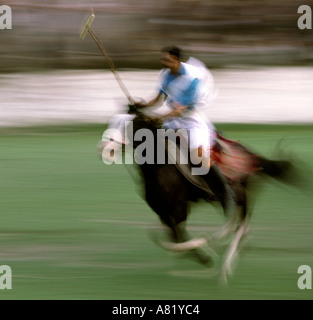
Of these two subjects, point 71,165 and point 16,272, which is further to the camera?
point 71,165

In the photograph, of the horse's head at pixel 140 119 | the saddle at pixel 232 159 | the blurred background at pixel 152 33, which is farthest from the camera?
the blurred background at pixel 152 33

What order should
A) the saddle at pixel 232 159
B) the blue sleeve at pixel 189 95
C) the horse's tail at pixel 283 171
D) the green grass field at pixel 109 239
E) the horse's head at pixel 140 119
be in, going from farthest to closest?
the horse's tail at pixel 283 171, the saddle at pixel 232 159, the blue sleeve at pixel 189 95, the horse's head at pixel 140 119, the green grass field at pixel 109 239

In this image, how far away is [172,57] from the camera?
26.4 ft

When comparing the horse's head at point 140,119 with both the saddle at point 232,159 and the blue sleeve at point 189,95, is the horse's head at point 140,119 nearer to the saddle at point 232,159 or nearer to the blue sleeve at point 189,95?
the blue sleeve at point 189,95

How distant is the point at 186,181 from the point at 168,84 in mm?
826

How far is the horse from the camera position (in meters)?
7.95

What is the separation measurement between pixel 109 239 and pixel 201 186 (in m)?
1.79

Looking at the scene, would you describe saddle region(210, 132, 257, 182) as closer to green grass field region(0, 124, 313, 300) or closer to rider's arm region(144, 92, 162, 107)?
green grass field region(0, 124, 313, 300)

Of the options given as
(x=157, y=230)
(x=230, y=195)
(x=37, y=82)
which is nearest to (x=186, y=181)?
(x=230, y=195)

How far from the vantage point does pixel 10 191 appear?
12.5 m

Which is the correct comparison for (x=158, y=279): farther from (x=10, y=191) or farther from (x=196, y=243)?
(x=10, y=191)

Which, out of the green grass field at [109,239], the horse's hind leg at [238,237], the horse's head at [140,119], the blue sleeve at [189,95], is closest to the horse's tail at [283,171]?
the horse's hind leg at [238,237]

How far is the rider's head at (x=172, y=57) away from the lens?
8016mm

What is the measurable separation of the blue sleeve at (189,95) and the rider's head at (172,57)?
203mm
